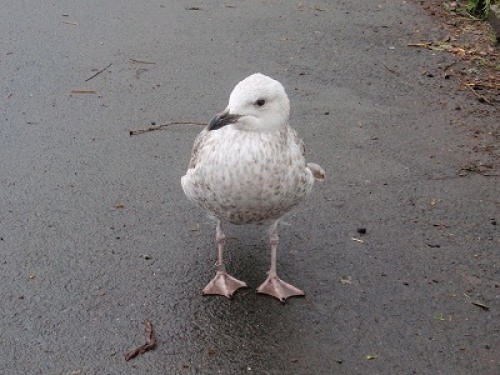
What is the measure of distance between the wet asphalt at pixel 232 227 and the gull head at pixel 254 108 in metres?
1.02

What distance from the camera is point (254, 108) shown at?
12.7ft

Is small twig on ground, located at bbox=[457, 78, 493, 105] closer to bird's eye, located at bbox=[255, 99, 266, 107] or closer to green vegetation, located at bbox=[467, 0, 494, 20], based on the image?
green vegetation, located at bbox=[467, 0, 494, 20]

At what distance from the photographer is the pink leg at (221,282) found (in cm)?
419

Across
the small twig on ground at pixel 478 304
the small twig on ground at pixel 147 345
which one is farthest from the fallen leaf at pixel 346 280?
the small twig on ground at pixel 147 345

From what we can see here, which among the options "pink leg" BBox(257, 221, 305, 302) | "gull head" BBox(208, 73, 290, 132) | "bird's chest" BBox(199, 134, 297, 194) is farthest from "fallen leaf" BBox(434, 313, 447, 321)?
"gull head" BBox(208, 73, 290, 132)

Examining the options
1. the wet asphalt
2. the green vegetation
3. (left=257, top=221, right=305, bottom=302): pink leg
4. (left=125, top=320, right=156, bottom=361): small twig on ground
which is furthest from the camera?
the green vegetation

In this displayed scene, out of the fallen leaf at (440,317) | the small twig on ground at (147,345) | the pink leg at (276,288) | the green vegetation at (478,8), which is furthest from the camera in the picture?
the green vegetation at (478,8)

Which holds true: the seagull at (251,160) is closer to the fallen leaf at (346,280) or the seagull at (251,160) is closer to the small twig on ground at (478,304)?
the fallen leaf at (346,280)

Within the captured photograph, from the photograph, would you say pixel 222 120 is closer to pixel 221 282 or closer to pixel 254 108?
pixel 254 108

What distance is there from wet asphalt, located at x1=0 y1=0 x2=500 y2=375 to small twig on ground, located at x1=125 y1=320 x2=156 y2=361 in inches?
1.4

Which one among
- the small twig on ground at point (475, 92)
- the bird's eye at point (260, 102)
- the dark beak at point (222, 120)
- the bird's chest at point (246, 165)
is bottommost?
the small twig on ground at point (475, 92)

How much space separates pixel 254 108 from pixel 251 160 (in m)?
0.29

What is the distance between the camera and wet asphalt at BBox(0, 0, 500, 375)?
152 inches

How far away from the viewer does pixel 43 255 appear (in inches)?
176
